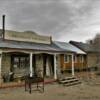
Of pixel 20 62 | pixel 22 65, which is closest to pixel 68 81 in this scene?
pixel 22 65

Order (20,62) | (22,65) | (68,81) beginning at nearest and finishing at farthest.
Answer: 1. (68,81)
2. (20,62)
3. (22,65)

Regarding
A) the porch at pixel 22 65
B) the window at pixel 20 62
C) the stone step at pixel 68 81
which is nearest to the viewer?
the porch at pixel 22 65

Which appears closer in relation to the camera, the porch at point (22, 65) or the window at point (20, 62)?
the porch at point (22, 65)

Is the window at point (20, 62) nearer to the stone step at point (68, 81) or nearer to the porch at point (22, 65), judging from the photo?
the porch at point (22, 65)

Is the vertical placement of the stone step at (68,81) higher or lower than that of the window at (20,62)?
lower

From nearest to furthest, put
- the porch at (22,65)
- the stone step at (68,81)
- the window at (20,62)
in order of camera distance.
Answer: the porch at (22,65), the stone step at (68,81), the window at (20,62)

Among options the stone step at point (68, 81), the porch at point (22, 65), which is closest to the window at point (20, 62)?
the porch at point (22, 65)

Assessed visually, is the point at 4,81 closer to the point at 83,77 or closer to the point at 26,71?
the point at 26,71

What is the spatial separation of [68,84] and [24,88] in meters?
4.68

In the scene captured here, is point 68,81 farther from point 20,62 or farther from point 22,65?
point 20,62

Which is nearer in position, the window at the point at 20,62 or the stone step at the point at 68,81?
the stone step at the point at 68,81

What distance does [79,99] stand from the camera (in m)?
15.0

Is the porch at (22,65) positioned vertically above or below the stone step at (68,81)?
above

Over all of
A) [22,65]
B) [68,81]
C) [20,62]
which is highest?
[20,62]
